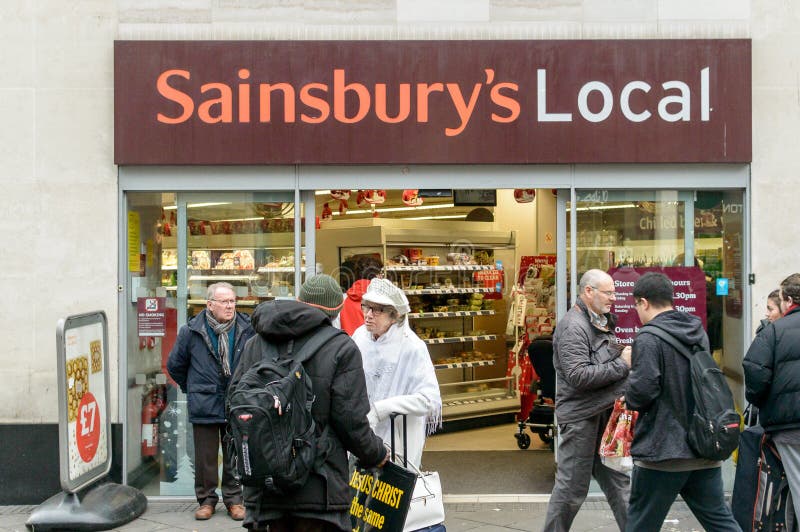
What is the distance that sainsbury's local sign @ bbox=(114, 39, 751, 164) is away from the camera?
27.3 feet

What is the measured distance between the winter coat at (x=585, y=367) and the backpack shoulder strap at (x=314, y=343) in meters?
2.18

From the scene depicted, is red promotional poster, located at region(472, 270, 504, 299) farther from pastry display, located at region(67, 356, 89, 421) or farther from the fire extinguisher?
pastry display, located at region(67, 356, 89, 421)

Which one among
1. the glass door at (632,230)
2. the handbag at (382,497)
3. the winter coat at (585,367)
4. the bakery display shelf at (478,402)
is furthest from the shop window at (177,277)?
the bakery display shelf at (478,402)

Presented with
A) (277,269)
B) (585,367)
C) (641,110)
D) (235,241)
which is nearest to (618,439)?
(585,367)

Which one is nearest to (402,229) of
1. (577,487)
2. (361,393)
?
(577,487)

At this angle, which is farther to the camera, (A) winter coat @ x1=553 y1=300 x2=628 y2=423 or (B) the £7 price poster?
(B) the £7 price poster

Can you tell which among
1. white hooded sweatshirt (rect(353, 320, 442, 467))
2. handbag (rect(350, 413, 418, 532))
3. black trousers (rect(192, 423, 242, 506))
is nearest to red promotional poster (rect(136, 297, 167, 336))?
black trousers (rect(192, 423, 242, 506))

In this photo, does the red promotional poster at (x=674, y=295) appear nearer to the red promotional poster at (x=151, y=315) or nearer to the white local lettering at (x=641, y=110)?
the white local lettering at (x=641, y=110)

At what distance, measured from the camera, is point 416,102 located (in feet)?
27.4

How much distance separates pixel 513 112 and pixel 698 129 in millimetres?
1553

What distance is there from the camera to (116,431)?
27.9ft

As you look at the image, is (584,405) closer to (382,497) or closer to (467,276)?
(382,497)

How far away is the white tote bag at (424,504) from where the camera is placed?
5.41 metres

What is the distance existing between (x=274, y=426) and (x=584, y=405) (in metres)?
2.81
